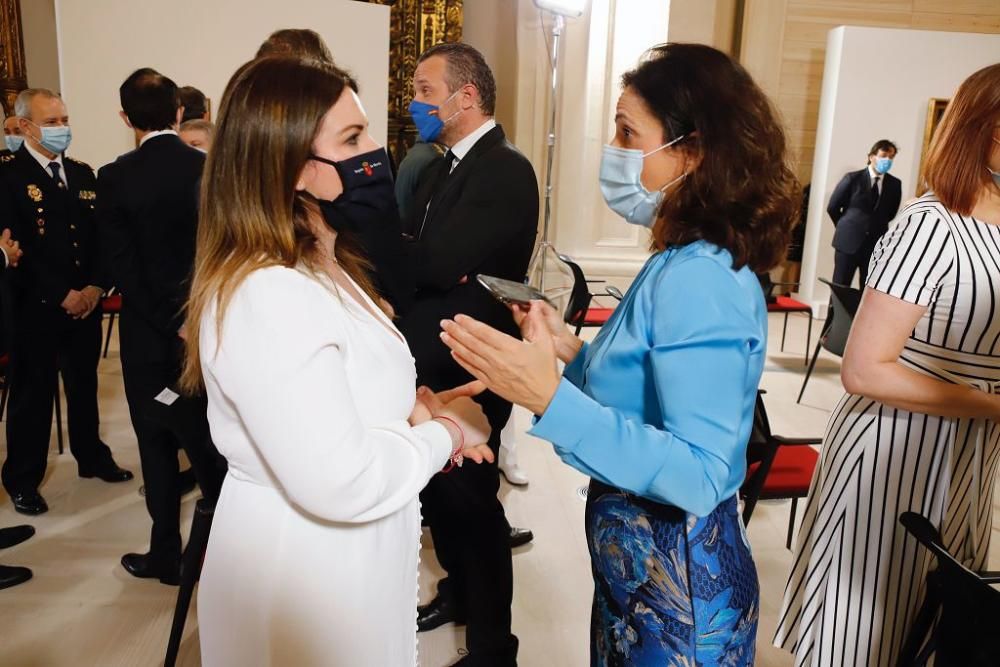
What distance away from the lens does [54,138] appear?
3510 millimetres

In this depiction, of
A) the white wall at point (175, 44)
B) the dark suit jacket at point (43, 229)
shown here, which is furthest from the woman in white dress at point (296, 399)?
the white wall at point (175, 44)

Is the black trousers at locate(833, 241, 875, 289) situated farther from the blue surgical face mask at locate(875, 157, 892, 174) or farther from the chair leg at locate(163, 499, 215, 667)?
the chair leg at locate(163, 499, 215, 667)

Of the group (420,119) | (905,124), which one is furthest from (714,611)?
(905,124)

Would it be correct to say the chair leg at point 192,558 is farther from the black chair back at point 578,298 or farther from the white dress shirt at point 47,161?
the black chair back at point 578,298

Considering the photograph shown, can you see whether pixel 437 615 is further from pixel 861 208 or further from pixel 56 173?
pixel 861 208

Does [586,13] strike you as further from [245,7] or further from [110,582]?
[110,582]

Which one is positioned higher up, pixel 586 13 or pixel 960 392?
pixel 586 13

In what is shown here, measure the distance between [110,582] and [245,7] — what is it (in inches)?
217

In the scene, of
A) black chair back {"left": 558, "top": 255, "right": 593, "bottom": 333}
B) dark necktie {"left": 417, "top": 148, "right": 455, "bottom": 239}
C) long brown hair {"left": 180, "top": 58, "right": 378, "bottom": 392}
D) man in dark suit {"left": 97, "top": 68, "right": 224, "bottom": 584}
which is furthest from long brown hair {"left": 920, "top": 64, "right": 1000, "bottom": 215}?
black chair back {"left": 558, "top": 255, "right": 593, "bottom": 333}

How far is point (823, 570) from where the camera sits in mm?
1892

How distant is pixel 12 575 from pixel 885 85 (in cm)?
877

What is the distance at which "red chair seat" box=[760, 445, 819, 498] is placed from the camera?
8.96 feet

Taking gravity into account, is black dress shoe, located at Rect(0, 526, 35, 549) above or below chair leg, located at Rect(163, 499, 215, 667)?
below

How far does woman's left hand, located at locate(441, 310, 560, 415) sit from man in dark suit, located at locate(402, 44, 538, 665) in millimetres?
1164
